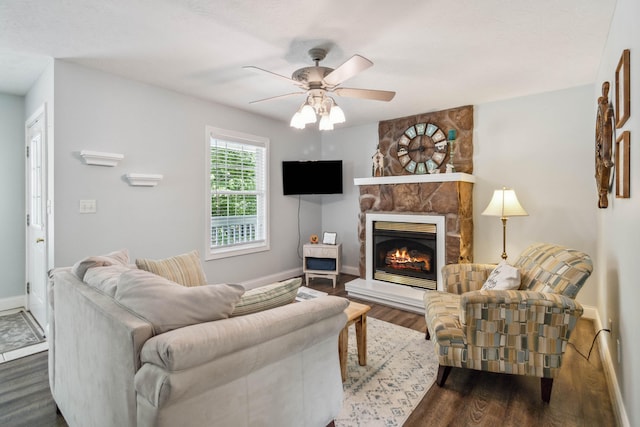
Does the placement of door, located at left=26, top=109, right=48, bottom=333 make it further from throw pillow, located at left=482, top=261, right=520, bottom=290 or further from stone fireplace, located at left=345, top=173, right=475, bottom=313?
throw pillow, located at left=482, top=261, right=520, bottom=290

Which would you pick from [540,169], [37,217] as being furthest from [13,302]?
[540,169]

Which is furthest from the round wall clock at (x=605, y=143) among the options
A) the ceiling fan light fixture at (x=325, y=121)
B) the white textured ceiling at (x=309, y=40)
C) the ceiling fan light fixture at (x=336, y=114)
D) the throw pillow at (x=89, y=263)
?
the throw pillow at (x=89, y=263)

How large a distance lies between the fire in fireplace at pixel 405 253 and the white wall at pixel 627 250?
182 cm

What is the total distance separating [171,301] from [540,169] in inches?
158

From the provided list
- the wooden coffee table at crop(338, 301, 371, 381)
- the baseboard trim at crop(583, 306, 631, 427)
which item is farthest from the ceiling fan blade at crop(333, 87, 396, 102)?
the baseboard trim at crop(583, 306, 631, 427)

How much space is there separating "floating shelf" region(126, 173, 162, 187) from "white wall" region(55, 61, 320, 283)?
0.21ft

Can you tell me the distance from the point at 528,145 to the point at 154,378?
166 inches

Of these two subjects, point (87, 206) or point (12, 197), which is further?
point (12, 197)

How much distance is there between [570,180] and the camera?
3430 millimetres

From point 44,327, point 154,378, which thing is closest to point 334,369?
point 154,378

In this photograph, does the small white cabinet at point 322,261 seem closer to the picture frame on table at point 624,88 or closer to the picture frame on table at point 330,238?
the picture frame on table at point 330,238

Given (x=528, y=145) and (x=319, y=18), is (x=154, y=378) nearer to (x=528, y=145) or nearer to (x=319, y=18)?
(x=319, y=18)

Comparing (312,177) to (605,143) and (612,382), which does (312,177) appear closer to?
(605,143)

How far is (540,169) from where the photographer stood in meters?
3.60
